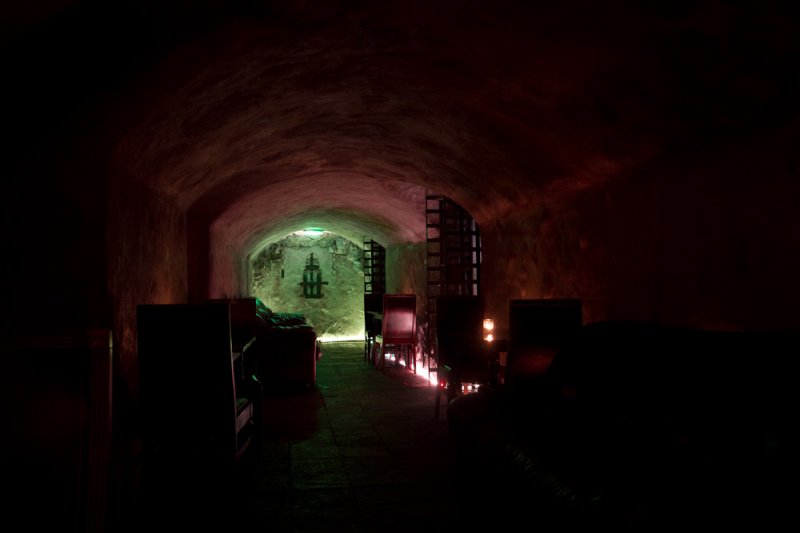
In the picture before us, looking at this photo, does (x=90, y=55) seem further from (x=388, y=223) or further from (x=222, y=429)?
(x=388, y=223)

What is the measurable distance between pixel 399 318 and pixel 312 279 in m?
8.46

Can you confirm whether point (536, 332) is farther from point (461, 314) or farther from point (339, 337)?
point (339, 337)

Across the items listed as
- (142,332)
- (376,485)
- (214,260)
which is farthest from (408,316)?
(142,332)

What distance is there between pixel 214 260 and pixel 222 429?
457cm

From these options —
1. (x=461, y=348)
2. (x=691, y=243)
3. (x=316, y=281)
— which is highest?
(x=316, y=281)

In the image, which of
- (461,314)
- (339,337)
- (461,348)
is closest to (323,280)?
(339,337)

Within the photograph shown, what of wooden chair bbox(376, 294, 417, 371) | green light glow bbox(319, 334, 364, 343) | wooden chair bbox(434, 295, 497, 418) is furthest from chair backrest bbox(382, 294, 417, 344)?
green light glow bbox(319, 334, 364, 343)

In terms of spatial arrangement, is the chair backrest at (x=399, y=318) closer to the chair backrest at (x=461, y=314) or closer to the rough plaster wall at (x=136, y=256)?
the chair backrest at (x=461, y=314)

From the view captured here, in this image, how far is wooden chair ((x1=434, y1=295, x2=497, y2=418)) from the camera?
556 cm

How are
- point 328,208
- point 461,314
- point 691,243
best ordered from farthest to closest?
1. point 328,208
2. point 461,314
3. point 691,243

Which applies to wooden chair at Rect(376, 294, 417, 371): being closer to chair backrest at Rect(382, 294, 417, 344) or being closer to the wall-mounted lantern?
chair backrest at Rect(382, 294, 417, 344)

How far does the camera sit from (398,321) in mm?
9133

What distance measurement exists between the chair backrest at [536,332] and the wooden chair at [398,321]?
172 inches

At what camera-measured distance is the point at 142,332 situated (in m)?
3.52
